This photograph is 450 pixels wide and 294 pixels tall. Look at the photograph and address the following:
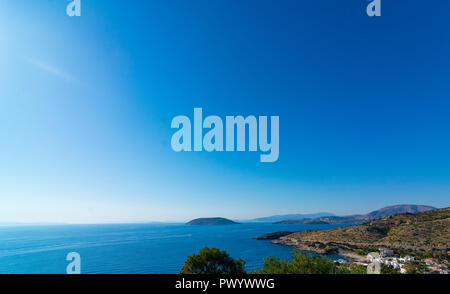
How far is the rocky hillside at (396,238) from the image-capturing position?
5012 centimetres

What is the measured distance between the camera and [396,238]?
59031 mm

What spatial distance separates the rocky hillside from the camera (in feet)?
164
